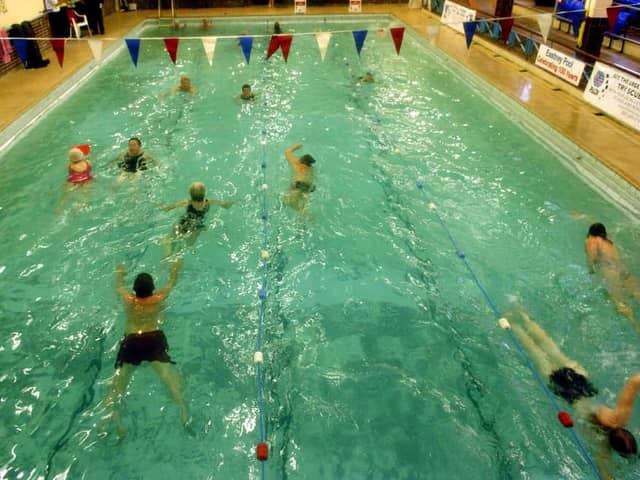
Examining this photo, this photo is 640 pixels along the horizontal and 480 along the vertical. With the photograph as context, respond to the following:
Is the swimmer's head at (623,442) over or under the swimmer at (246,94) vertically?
under

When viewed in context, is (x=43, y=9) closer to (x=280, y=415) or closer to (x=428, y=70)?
(x=428, y=70)

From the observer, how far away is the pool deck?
7324 millimetres

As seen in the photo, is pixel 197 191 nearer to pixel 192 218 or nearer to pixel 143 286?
pixel 192 218

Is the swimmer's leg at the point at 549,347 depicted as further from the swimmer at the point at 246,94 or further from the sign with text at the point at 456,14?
the sign with text at the point at 456,14

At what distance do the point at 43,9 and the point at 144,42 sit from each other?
317 cm

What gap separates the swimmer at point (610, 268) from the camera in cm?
486

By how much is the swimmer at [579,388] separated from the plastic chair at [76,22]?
13584 millimetres

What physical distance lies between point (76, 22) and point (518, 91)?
11.8m

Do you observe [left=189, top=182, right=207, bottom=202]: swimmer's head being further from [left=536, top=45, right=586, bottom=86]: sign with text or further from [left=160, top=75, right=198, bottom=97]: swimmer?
[left=536, top=45, right=586, bottom=86]: sign with text

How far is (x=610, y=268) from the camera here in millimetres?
4969

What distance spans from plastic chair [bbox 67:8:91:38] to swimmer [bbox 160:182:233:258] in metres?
9.92

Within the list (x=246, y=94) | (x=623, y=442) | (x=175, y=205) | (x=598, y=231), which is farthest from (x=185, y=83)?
(x=623, y=442)

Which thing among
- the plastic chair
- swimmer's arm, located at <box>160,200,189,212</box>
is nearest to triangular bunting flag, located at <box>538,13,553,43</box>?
swimmer's arm, located at <box>160,200,189,212</box>

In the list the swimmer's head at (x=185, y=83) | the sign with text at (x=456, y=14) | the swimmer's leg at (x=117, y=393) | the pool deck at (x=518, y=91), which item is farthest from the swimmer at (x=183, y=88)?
the swimmer's leg at (x=117, y=393)
